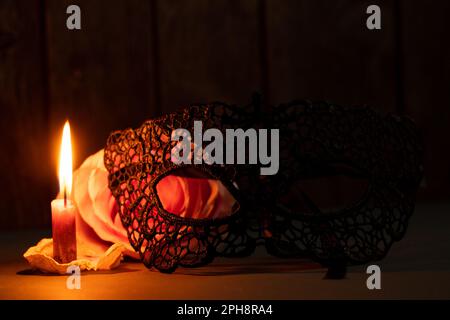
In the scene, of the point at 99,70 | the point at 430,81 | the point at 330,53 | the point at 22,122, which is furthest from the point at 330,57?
the point at 22,122

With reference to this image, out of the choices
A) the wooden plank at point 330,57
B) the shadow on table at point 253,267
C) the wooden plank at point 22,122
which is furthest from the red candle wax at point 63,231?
the wooden plank at point 330,57

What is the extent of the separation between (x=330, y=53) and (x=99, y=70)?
0.34 meters

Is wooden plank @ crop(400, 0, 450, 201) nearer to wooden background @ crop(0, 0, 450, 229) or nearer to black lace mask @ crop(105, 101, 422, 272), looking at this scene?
wooden background @ crop(0, 0, 450, 229)

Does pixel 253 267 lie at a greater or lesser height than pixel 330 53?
lesser

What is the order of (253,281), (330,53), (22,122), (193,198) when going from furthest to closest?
(330,53) → (22,122) → (193,198) → (253,281)

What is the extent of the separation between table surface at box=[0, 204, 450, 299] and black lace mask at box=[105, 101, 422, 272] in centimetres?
2

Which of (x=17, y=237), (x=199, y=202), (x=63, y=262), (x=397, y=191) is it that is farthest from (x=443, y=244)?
(x=17, y=237)

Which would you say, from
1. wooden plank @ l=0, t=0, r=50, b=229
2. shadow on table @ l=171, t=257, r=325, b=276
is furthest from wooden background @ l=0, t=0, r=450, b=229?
shadow on table @ l=171, t=257, r=325, b=276

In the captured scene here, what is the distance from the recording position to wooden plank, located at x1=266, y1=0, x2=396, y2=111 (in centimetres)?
123

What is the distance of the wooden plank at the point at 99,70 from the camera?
1.15 meters

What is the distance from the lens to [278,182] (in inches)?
29.8

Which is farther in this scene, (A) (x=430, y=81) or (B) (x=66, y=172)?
(A) (x=430, y=81)

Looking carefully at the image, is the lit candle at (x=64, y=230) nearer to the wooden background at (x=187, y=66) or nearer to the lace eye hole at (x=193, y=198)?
the lace eye hole at (x=193, y=198)

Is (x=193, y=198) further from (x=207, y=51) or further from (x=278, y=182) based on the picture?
(x=207, y=51)
